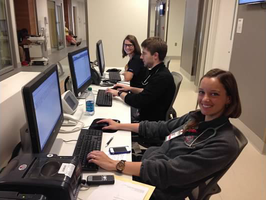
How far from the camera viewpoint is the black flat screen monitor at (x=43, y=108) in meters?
0.90

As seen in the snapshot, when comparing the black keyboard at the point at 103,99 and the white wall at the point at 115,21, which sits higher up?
the white wall at the point at 115,21

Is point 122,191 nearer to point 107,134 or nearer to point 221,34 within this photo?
point 107,134

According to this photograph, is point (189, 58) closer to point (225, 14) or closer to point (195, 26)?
point (195, 26)

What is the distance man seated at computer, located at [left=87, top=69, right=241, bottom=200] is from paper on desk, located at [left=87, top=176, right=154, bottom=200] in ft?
0.31

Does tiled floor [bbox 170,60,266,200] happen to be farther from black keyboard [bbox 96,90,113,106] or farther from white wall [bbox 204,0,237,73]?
white wall [bbox 204,0,237,73]

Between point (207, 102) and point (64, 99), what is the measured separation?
105cm

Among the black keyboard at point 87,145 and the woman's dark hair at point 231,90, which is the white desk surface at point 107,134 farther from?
the woman's dark hair at point 231,90

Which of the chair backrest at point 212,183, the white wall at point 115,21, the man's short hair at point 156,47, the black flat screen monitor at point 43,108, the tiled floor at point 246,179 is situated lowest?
the tiled floor at point 246,179

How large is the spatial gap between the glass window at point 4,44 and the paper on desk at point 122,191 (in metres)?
5.24

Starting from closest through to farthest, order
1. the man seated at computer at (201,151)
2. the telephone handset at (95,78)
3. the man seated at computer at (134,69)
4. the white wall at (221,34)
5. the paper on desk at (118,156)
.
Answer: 1. the man seated at computer at (201,151)
2. the paper on desk at (118,156)
3. the telephone handset at (95,78)
4. the man seated at computer at (134,69)
5. the white wall at (221,34)

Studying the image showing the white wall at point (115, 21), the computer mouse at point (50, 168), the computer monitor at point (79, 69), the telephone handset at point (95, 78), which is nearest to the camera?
the computer mouse at point (50, 168)

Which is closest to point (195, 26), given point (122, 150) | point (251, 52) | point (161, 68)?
point (251, 52)

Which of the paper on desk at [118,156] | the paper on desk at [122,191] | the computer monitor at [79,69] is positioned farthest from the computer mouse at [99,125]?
the paper on desk at [122,191]

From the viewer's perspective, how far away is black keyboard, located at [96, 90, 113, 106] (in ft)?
6.83
